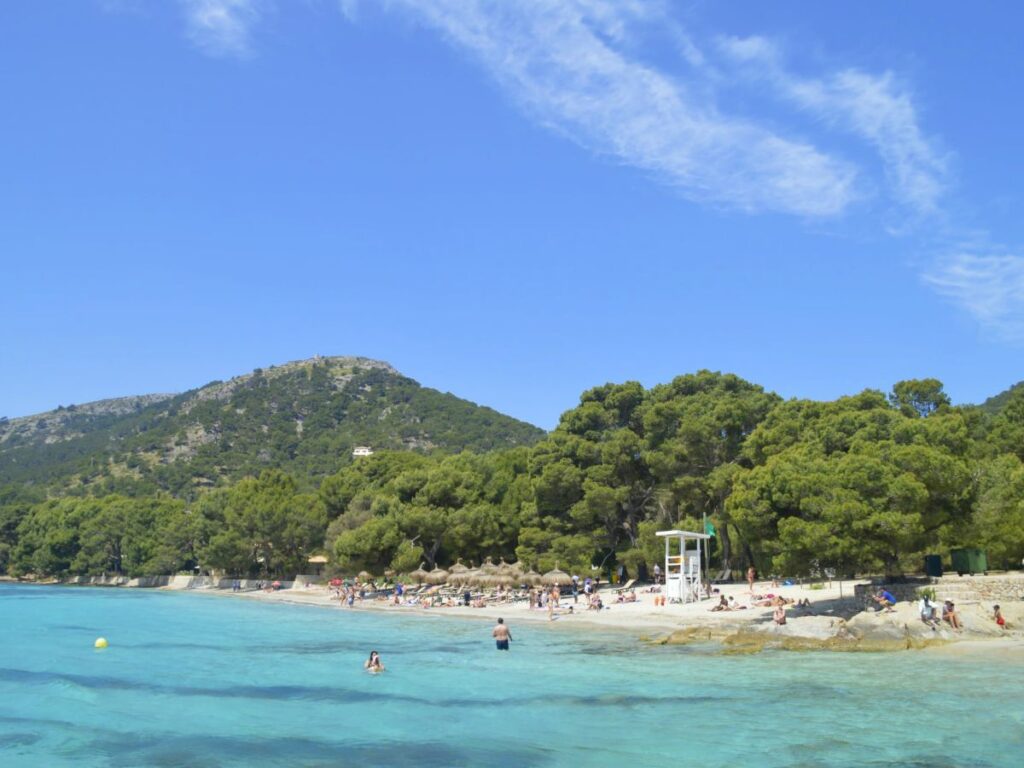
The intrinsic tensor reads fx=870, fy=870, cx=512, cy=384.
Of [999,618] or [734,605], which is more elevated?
[999,618]

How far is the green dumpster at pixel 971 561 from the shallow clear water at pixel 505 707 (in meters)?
9.43

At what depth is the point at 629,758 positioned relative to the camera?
15.2m

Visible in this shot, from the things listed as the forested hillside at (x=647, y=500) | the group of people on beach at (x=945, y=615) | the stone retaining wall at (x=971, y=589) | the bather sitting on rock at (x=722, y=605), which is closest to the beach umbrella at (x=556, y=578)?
the forested hillside at (x=647, y=500)

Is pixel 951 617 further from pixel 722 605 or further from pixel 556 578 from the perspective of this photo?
pixel 556 578

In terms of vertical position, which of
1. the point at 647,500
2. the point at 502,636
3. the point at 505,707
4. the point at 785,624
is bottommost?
the point at 505,707

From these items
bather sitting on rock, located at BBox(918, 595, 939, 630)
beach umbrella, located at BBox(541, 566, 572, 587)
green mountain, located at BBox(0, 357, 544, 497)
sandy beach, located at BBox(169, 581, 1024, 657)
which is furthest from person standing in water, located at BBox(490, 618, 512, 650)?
green mountain, located at BBox(0, 357, 544, 497)

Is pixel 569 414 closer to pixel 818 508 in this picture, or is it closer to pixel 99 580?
pixel 818 508

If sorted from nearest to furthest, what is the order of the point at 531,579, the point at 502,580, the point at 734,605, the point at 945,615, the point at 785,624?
the point at 945,615, the point at 785,624, the point at 734,605, the point at 531,579, the point at 502,580

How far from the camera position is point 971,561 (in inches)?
1260

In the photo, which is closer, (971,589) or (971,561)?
(971,589)

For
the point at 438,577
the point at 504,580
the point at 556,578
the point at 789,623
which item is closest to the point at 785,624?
the point at 789,623

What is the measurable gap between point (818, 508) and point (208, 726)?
2084 cm

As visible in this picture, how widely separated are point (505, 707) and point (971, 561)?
20987mm

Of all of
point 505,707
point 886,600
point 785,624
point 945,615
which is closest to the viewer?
point 505,707
